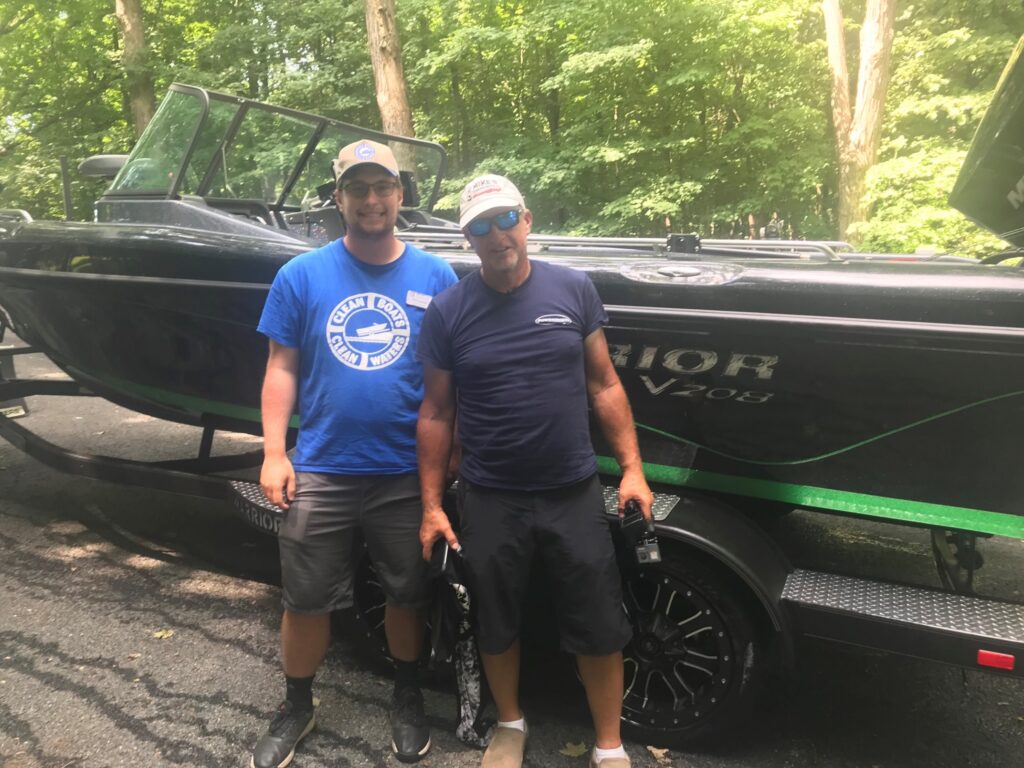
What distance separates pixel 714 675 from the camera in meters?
2.41

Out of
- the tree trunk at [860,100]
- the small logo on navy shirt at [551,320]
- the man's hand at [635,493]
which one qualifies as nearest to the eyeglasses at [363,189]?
the small logo on navy shirt at [551,320]

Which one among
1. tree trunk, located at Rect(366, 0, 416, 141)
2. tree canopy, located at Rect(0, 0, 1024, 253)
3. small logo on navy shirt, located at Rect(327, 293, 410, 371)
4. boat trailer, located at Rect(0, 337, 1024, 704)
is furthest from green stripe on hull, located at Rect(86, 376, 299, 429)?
tree canopy, located at Rect(0, 0, 1024, 253)

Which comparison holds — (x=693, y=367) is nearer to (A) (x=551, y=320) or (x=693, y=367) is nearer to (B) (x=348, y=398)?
(A) (x=551, y=320)

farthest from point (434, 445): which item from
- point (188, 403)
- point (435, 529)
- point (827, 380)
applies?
point (188, 403)

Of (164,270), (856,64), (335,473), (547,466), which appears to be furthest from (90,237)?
(856,64)

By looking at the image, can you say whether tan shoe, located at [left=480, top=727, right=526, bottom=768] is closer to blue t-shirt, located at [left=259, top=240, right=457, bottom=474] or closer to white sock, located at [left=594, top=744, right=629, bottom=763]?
white sock, located at [left=594, top=744, right=629, bottom=763]

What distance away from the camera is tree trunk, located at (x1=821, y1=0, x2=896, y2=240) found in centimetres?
945

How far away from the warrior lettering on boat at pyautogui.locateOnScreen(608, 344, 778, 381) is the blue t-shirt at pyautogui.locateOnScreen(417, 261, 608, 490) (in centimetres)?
36

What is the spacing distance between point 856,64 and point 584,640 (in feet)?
42.1

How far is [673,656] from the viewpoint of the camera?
247 centimetres

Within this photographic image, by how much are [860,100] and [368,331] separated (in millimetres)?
9660

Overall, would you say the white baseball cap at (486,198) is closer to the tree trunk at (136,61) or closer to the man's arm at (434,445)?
the man's arm at (434,445)

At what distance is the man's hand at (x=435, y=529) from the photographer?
2205mm

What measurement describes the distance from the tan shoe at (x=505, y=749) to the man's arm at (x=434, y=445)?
2.14ft
